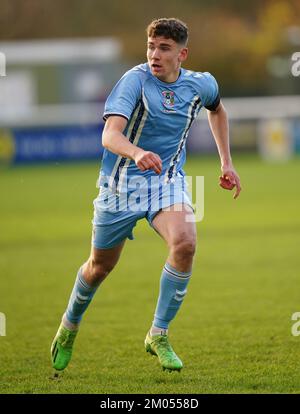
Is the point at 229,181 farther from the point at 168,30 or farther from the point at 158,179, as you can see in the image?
the point at 168,30

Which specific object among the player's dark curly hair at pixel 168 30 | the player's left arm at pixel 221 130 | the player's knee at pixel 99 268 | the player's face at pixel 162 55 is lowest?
the player's knee at pixel 99 268

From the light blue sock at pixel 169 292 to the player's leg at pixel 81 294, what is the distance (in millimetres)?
408

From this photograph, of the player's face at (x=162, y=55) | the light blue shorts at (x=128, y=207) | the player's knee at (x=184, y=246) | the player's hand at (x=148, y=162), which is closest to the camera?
the player's hand at (x=148, y=162)

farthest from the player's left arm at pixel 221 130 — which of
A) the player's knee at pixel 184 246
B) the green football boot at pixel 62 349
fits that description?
the green football boot at pixel 62 349

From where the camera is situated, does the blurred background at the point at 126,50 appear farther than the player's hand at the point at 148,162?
Yes

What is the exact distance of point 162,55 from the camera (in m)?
6.40

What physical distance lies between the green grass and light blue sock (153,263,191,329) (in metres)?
0.34

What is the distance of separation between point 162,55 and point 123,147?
33.1 inches

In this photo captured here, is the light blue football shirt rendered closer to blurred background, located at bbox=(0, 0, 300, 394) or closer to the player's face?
the player's face

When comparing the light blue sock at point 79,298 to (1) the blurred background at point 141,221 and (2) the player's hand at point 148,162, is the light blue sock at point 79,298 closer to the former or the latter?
(1) the blurred background at point 141,221

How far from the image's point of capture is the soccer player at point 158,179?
6.35 metres

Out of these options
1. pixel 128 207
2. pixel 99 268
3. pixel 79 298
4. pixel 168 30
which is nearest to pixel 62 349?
pixel 79 298

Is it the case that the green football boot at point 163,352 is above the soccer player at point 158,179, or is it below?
below

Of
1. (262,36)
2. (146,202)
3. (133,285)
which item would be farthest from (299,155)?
(146,202)
